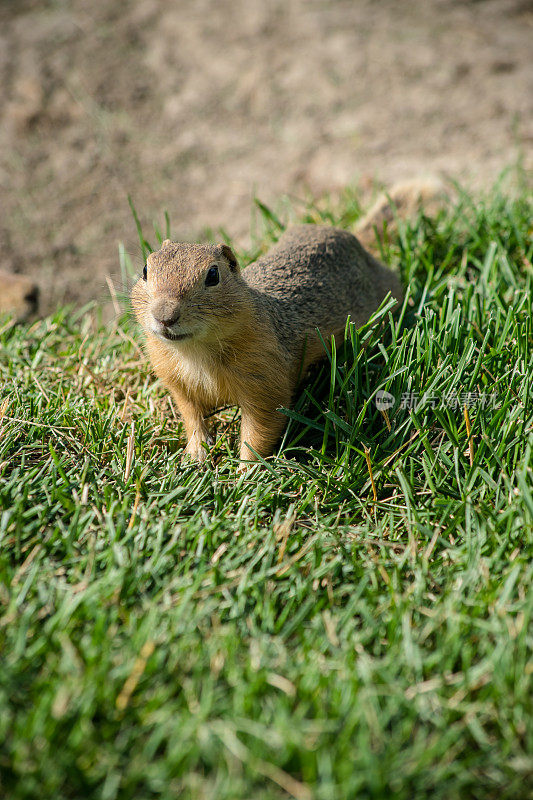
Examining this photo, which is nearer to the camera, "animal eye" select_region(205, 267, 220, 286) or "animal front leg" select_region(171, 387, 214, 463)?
"animal eye" select_region(205, 267, 220, 286)

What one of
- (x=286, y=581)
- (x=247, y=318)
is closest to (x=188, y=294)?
(x=247, y=318)

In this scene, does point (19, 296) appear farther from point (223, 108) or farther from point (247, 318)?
point (223, 108)

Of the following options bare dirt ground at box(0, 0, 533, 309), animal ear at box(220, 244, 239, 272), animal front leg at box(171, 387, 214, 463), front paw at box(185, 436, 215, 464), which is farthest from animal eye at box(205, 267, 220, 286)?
bare dirt ground at box(0, 0, 533, 309)

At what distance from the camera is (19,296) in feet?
16.0

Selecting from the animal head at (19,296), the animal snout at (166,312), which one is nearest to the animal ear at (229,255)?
the animal snout at (166,312)

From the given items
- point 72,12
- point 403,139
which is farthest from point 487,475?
point 72,12

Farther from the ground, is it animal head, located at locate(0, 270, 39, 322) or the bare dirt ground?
the bare dirt ground

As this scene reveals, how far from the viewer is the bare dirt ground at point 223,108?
19.2 feet

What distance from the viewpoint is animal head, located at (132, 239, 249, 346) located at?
2.92 metres

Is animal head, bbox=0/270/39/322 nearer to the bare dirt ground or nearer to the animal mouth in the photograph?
the bare dirt ground

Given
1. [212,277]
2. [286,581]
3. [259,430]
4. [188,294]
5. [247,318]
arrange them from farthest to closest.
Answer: [259,430] → [247,318] → [212,277] → [188,294] → [286,581]

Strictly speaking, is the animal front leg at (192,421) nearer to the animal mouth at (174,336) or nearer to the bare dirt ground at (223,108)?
the animal mouth at (174,336)

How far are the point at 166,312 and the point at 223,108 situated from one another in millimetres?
4423

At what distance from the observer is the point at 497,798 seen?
6.41ft
